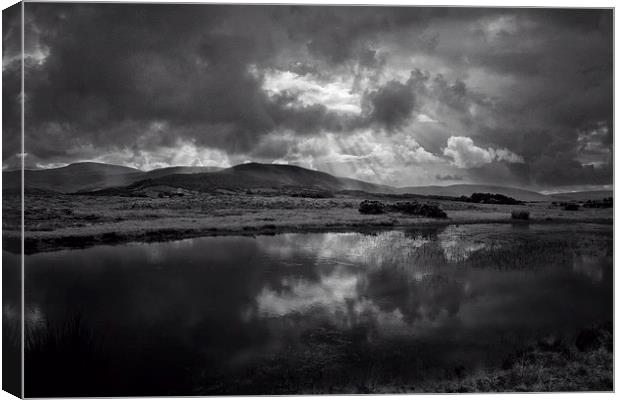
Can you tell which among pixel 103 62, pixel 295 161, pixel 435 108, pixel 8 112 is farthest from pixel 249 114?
pixel 8 112

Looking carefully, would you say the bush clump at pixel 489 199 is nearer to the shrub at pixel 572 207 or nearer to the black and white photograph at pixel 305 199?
the black and white photograph at pixel 305 199

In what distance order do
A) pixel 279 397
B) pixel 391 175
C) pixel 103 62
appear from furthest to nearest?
pixel 391 175
pixel 103 62
pixel 279 397

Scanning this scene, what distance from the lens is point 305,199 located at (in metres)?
8.77

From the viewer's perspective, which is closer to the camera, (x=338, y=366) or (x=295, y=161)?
(x=338, y=366)

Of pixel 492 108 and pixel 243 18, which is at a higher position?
pixel 243 18

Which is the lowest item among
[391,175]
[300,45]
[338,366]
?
[338,366]

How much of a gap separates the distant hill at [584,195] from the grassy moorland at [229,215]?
17cm

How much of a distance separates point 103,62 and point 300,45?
3.47m

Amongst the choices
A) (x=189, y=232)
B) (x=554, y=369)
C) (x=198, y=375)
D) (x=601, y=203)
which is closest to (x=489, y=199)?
(x=601, y=203)

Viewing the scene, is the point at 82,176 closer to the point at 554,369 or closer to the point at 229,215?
the point at 229,215

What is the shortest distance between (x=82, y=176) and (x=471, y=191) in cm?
720

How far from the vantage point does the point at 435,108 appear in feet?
28.4

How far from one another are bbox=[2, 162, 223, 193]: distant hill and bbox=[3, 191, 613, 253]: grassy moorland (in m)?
0.20

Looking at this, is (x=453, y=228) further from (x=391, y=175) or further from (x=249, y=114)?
(x=249, y=114)
